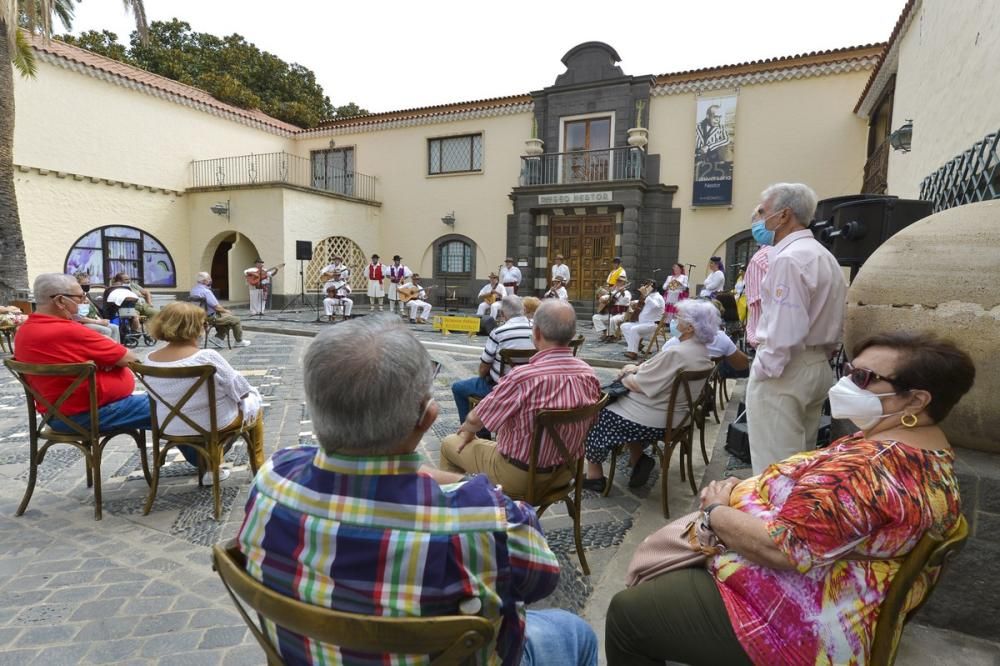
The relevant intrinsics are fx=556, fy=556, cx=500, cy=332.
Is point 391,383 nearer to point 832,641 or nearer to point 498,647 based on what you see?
point 498,647

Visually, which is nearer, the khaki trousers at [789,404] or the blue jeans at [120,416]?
the khaki trousers at [789,404]

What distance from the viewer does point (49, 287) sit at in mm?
3230

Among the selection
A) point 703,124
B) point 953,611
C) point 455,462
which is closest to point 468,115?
point 703,124

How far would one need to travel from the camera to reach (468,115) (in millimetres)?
17375

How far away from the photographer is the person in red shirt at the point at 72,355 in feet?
10.3

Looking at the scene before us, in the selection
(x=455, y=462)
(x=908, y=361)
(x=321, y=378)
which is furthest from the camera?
(x=455, y=462)

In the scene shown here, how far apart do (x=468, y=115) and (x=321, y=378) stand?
17.7 metres

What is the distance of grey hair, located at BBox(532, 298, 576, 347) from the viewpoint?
9.14 feet

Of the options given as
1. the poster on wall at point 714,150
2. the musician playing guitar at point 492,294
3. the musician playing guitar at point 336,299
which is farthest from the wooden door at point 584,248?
the musician playing guitar at point 336,299

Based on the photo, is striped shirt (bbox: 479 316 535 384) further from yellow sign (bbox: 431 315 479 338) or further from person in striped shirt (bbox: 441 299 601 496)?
yellow sign (bbox: 431 315 479 338)

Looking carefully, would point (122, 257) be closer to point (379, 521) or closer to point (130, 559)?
point (130, 559)

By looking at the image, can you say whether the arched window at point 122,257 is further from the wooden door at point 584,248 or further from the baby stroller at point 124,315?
the wooden door at point 584,248

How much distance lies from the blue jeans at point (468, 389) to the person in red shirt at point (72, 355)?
6.56ft

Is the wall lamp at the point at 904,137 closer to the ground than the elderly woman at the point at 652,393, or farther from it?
farther from it
